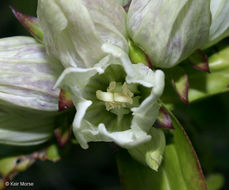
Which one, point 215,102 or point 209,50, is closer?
point 209,50

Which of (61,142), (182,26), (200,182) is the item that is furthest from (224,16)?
(61,142)

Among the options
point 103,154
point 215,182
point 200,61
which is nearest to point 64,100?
point 200,61

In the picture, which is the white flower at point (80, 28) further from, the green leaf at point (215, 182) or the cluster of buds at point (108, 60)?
the green leaf at point (215, 182)

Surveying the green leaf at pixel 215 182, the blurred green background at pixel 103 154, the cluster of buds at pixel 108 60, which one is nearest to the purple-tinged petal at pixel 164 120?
the cluster of buds at pixel 108 60

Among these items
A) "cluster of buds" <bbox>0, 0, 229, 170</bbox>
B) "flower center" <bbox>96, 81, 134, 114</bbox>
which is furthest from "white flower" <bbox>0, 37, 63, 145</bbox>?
"flower center" <bbox>96, 81, 134, 114</bbox>

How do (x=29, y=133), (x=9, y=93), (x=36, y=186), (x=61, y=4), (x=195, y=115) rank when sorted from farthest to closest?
(x=36, y=186) → (x=195, y=115) → (x=29, y=133) → (x=9, y=93) → (x=61, y=4)

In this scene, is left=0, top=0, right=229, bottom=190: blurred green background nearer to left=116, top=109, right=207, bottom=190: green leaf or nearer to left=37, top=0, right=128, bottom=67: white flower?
left=116, top=109, right=207, bottom=190: green leaf

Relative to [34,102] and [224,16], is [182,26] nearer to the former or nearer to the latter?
[224,16]

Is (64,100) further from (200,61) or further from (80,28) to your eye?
(200,61)
